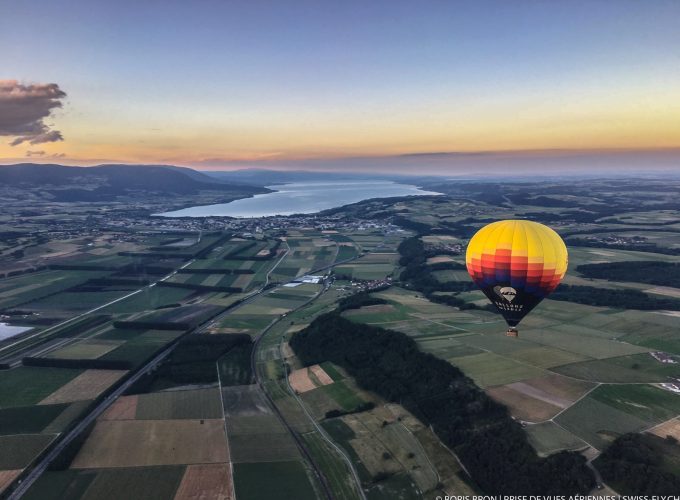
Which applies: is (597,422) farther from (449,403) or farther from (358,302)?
(358,302)

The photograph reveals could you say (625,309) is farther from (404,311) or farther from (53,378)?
(53,378)

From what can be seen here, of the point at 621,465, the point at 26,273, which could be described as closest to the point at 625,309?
the point at 621,465

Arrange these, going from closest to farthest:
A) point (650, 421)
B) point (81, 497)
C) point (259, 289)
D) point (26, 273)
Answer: point (81, 497) → point (650, 421) → point (259, 289) → point (26, 273)

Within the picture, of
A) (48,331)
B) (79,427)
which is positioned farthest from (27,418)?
(48,331)

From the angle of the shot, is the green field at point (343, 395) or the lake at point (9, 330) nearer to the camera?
the green field at point (343, 395)

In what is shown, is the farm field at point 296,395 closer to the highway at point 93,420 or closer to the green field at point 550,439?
the green field at point 550,439

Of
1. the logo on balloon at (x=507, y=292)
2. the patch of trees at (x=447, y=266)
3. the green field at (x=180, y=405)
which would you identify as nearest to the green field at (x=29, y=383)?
the green field at (x=180, y=405)
